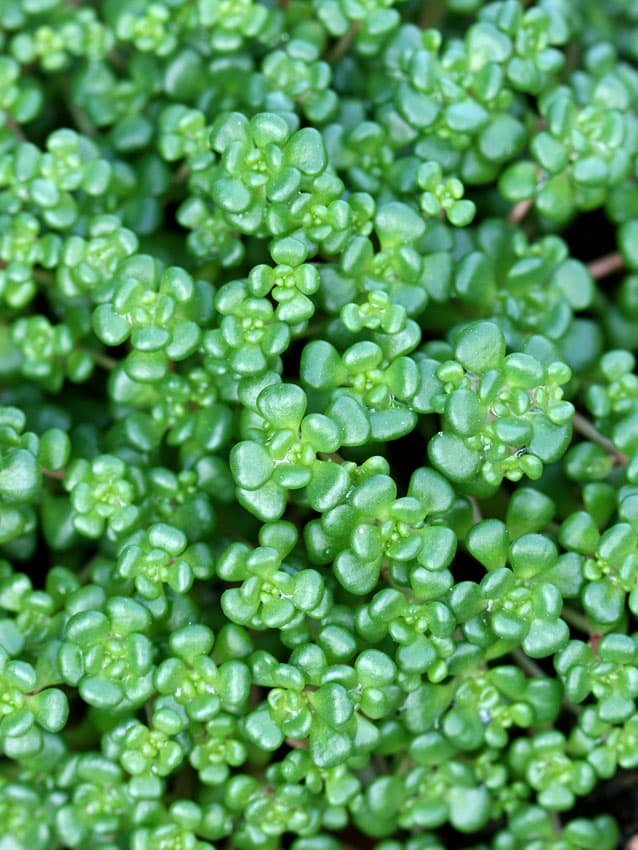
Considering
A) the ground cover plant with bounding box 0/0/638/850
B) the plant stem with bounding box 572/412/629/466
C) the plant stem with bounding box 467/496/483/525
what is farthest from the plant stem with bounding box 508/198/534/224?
the plant stem with bounding box 467/496/483/525

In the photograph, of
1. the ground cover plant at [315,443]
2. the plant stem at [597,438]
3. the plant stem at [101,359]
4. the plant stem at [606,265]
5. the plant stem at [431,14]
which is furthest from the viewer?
the plant stem at [431,14]

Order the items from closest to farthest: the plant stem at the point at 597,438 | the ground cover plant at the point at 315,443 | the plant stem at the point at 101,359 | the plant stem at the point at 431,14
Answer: the ground cover plant at the point at 315,443, the plant stem at the point at 597,438, the plant stem at the point at 101,359, the plant stem at the point at 431,14

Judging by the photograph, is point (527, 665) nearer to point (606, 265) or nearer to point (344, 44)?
point (606, 265)

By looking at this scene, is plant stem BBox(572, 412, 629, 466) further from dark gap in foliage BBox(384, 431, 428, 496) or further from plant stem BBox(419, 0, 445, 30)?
plant stem BBox(419, 0, 445, 30)

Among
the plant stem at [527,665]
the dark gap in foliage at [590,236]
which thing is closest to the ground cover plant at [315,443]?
the plant stem at [527,665]

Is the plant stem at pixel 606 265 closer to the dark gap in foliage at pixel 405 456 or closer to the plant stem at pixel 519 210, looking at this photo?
the plant stem at pixel 519 210

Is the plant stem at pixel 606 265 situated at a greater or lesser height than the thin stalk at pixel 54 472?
greater

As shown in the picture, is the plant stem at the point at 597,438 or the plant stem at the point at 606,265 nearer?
the plant stem at the point at 597,438

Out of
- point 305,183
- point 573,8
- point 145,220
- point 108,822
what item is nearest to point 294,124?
point 305,183

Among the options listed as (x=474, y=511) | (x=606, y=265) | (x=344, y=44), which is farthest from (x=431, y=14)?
(x=474, y=511)
